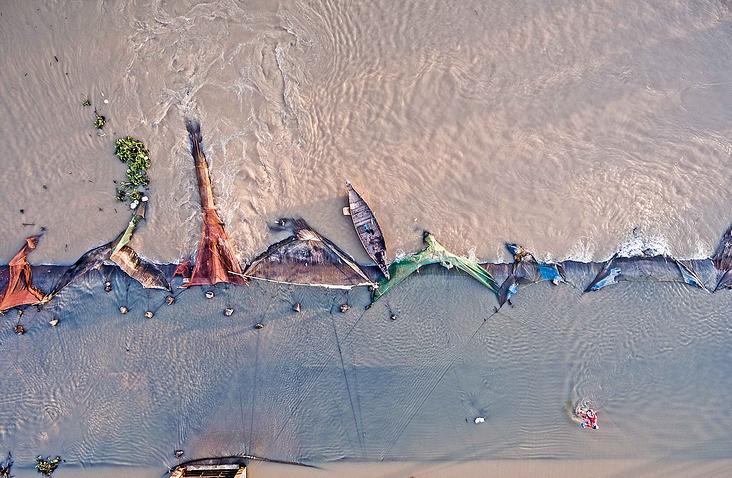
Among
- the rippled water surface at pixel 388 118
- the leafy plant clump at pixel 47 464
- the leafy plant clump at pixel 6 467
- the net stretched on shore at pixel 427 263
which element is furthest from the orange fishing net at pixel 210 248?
the leafy plant clump at pixel 6 467

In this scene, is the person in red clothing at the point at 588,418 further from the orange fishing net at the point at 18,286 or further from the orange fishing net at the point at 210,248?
the orange fishing net at the point at 18,286

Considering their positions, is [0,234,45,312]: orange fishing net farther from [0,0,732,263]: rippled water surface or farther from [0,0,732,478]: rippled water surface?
[0,0,732,263]: rippled water surface

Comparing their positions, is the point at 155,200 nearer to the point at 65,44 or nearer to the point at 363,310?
the point at 65,44

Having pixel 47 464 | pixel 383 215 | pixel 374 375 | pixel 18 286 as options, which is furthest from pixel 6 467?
pixel 383 215

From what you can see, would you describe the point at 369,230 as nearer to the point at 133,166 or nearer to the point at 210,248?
the point at 210,248

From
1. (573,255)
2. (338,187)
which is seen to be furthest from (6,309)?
(573,255)

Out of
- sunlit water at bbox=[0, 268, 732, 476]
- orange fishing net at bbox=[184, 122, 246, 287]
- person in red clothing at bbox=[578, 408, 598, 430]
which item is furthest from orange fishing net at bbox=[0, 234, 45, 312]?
person in red clothing at bbox=[578, 408, 598, 430]
